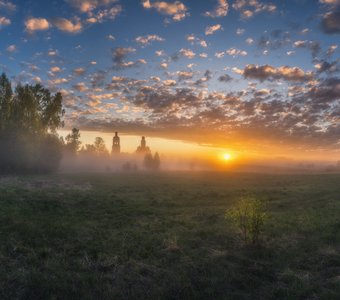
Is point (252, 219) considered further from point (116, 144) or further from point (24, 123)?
point (116, 144)

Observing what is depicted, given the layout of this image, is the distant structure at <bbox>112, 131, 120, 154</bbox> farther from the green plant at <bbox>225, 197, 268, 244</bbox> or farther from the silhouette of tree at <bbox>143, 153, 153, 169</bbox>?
the green plant at <bbox>225, 197, 268, 244</bbox>

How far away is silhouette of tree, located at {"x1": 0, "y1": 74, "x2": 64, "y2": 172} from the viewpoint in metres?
49.8

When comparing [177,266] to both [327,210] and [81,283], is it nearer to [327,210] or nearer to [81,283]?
[81,283]

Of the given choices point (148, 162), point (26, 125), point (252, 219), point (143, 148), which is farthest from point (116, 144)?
point (252, 219)

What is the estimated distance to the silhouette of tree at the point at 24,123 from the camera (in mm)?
49781

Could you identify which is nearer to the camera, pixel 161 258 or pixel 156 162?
pixel 161 258

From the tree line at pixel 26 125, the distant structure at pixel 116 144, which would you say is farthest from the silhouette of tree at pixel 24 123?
the distant structure at pixel 116 144

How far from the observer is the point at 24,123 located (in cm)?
5159

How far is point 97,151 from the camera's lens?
154 m

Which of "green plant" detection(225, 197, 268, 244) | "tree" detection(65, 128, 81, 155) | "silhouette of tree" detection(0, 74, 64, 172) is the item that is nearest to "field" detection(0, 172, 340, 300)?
"green plant" detection(225, 197, 268, 244)

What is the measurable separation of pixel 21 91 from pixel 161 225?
49.8m

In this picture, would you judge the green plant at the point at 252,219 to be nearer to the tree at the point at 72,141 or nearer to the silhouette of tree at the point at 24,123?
the silhouette of tree at the point at 24,123

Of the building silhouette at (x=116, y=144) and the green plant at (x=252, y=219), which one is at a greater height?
the building silhouette at (x=116, y=144)

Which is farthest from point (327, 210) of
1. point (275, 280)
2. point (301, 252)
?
point (275, 280)
